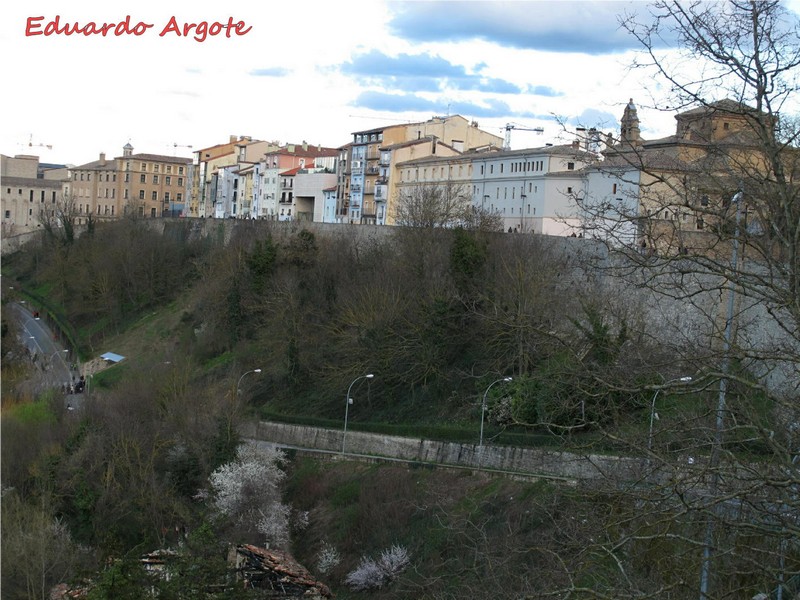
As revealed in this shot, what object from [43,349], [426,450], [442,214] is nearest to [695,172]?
[426,450]

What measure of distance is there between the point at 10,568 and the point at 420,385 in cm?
1823

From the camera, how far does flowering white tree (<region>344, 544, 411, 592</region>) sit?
92.6ft

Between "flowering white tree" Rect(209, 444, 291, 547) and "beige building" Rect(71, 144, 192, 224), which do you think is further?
"beige building" Rect(71, 144, 192, 224)

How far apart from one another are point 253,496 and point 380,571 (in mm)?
6506

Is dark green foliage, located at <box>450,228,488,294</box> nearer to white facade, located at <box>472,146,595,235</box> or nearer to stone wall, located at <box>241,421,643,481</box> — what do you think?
stone wall, located at <box>241,421,643,481</box>

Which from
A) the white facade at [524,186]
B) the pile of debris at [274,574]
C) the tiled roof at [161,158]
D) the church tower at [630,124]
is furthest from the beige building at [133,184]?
the church tower at [630,124]

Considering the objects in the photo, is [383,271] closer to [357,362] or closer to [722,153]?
[357,362]

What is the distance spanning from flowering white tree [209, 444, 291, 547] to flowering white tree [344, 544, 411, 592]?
A: 445 cm

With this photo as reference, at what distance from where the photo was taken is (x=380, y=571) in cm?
2836

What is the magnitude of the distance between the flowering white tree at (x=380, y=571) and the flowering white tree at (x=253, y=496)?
A: 14.6 feet

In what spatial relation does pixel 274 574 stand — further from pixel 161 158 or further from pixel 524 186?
pixel 161 158

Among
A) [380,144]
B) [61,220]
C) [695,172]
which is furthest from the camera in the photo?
[61,220]

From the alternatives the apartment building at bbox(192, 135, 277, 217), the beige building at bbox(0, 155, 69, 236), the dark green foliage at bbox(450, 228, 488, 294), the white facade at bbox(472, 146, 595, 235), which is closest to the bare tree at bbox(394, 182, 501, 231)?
the white facade at bbox(472, 146, 595, 235)

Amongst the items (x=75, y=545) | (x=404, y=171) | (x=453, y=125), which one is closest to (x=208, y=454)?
Answer: (x=75, y=545)
